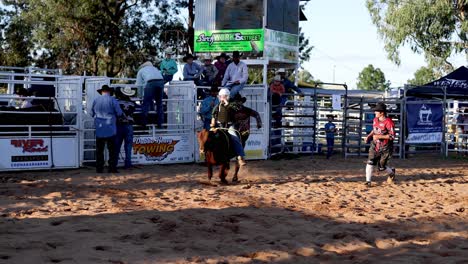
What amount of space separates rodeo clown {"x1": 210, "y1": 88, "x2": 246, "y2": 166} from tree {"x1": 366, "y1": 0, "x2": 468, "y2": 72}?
21.8 metres

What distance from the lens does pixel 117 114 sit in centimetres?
1339

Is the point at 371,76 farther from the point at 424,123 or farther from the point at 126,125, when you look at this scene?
the point at 126,125

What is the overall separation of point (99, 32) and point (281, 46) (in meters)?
12.7

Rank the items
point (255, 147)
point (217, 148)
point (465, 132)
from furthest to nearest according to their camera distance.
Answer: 1. point (465, 132)
2. point (255, 147)
3. point (217, 148)

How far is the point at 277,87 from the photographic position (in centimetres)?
1825

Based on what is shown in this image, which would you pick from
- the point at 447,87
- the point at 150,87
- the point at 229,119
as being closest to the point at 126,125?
the point at 150,87

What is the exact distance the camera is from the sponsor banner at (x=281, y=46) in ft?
70.1

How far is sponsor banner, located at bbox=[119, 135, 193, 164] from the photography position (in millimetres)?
15055

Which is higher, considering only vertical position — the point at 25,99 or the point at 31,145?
the point at 25,99

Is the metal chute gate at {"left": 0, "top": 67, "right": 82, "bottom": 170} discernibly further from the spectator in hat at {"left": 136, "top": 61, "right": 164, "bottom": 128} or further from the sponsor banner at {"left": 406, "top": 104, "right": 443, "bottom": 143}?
the sponsor banner at {"left": 406, "top": 104, "right": 443, "bottom": 143}

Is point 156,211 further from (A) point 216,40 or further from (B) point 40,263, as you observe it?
(A) point 216,40

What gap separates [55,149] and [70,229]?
266 inches

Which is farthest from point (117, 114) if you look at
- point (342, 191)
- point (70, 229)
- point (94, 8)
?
point (94, 8)

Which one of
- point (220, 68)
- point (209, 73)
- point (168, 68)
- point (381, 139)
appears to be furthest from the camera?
point (220, 68)
